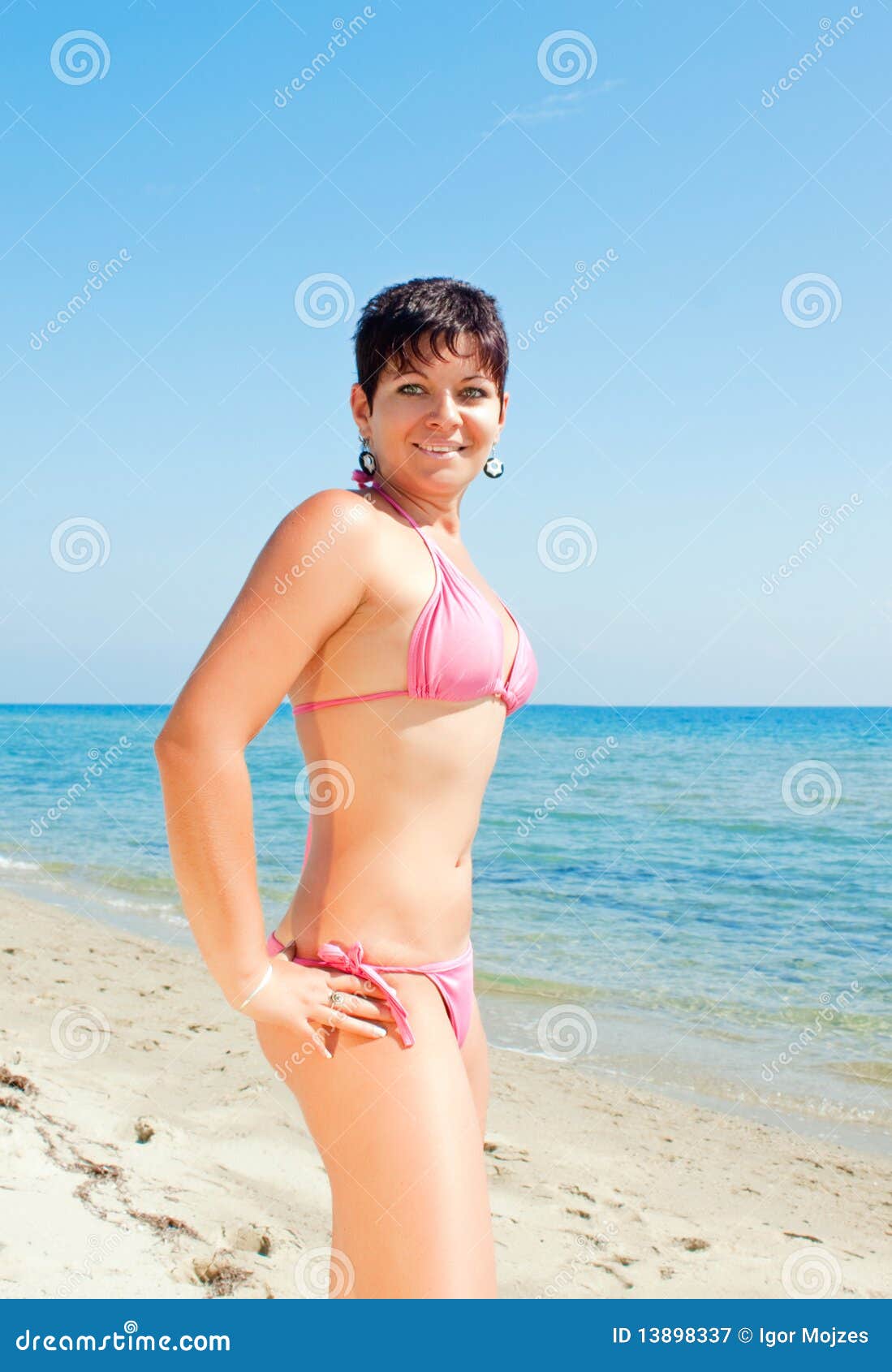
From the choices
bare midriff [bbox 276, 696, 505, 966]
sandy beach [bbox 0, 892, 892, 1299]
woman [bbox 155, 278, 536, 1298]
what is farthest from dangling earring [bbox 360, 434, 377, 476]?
sandy beach [bbox 0, 892, 892, 1299]

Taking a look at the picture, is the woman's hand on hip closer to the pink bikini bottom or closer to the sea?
the pink bikini bottom

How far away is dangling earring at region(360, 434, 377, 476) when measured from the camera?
2305 millimetres

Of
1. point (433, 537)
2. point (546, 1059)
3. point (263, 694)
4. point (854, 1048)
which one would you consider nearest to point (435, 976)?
point (263, 694)

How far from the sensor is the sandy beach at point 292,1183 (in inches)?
139

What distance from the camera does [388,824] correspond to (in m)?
2.07

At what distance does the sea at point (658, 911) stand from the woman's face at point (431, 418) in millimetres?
5004

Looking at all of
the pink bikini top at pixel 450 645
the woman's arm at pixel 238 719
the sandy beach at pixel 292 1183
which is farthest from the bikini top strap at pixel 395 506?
the sandy beach at pixel 292 1183

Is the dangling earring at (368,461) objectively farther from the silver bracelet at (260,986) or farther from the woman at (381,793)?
the silver bracelet at (260,986)

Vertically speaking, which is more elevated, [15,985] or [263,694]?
[263,694]

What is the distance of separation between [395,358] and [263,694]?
30.0 inches

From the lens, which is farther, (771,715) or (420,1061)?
(771,715)

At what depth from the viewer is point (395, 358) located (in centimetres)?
221

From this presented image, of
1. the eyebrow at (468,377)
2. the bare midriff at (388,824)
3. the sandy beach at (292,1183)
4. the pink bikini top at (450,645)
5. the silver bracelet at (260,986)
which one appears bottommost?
the sandy beach at (292,1183)
